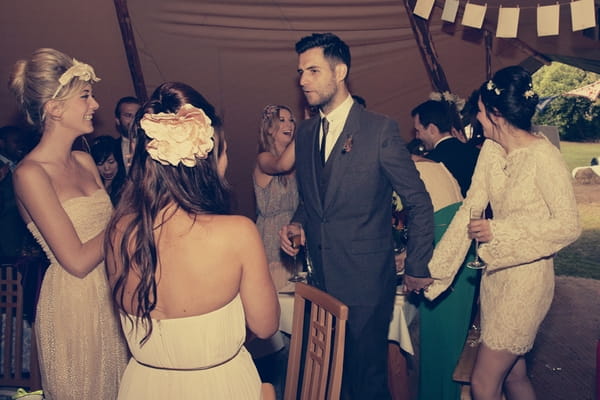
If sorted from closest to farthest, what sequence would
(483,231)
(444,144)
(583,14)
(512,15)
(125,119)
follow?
1. (483,231)
2. (444,144)
3. (583,14)
4. (125,119)
5. (512,15)

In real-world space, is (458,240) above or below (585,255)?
above

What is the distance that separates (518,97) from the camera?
2641 mm

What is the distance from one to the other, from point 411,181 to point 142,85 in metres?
3.83

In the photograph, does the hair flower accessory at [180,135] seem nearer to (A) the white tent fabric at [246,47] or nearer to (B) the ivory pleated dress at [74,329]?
(B) the ivory pleated dress at [74,329]

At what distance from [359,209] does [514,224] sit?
61 cm

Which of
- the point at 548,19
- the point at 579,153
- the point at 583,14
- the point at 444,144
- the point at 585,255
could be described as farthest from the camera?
the point at 579,153

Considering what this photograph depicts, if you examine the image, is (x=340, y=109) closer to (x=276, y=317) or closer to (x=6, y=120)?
(x=276, y=317)

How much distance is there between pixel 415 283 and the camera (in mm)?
2729

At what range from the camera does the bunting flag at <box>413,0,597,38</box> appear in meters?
4.73

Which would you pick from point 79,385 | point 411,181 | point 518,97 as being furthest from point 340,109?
point 79,385

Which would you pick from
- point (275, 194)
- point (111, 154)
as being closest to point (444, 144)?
point (275, 194)

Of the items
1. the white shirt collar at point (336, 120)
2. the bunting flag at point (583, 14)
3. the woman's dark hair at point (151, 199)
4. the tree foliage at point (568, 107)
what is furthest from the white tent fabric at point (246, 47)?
the tree foliage at point (568, 107)

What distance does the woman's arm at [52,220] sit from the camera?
232cm

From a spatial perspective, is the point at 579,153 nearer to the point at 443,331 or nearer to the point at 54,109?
the point at 443,331
